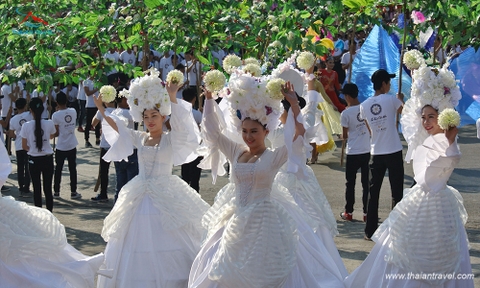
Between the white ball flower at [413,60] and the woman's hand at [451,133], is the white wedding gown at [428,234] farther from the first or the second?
the white ball flower at [413,60]

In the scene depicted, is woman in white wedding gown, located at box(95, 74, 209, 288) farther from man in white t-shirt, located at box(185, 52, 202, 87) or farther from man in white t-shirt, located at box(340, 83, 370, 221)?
man in white t-shirt, located at box(185, 52, 202, 87)

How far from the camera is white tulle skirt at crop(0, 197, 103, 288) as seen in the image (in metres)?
6.38

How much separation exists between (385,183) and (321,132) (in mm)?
3695

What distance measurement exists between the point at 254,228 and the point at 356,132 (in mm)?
4804

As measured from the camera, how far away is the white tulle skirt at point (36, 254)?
6.38 metres

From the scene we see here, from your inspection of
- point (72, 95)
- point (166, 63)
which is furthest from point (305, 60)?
point (72, 95)

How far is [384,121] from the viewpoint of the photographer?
30.2 ft

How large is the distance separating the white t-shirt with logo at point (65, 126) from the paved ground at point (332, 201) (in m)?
0.90

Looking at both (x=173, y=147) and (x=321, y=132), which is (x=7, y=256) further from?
(x=321, y=132)

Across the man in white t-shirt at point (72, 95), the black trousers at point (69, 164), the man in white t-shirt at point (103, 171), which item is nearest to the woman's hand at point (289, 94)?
the man in white t-shirt at point (103, 171)

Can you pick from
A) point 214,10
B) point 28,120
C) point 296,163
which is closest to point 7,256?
point 296,163

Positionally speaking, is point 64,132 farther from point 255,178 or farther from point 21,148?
point 255,178

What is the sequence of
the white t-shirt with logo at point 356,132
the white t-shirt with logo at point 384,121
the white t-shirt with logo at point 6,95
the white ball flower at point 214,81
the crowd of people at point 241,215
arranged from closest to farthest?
the crowd of people at point 241,215 → the white ball flower at point 214,81 → the white t-shirt with logo at point 384,121 → the white t-shirt with logo at point 356,132 → the white t-shirt with logo at point 6,95

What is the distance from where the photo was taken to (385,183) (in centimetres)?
1269
